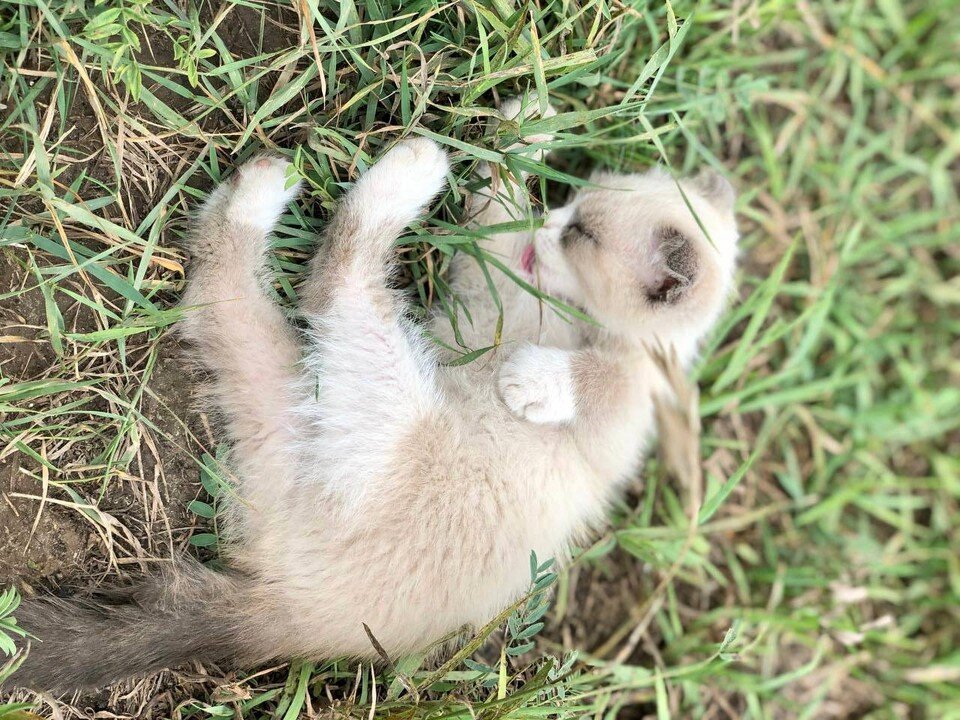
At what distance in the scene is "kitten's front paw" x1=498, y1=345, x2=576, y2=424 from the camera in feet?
7.34

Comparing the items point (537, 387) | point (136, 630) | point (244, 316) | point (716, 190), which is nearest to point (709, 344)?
point (716, 190)

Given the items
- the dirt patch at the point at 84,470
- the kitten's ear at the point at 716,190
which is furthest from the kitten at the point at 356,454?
the kitten's ear at the point at 716,190

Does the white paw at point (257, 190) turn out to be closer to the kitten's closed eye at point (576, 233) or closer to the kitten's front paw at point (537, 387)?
the kitten's front paw at point (537, 387)

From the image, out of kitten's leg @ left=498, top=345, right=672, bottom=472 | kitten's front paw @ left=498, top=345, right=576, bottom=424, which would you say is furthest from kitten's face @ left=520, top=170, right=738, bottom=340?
kitten's front paw @ left=498, top=345, right=576, bottom=424

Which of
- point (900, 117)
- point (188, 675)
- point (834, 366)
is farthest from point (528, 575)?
point (900, 117)

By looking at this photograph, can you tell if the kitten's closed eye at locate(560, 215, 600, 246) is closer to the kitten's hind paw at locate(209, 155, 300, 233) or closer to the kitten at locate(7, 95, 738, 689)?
the kitten at locate(7, 95, 738, 689)

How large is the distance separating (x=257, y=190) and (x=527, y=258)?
102cm

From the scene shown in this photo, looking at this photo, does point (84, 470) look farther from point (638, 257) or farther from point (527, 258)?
point (638, 257)

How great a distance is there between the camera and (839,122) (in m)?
3.44

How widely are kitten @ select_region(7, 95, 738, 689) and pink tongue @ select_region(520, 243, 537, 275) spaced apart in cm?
31

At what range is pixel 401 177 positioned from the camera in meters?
2.15

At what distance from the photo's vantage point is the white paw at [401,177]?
7.06 feet

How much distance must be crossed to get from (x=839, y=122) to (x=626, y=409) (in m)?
1.99

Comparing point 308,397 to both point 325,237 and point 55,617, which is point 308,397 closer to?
point 325,237
